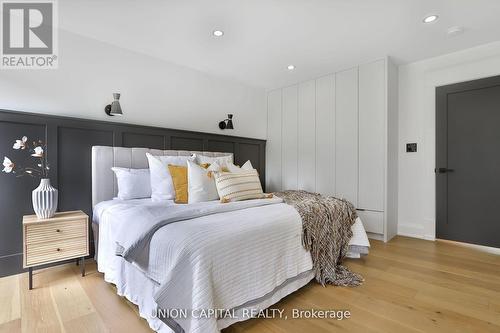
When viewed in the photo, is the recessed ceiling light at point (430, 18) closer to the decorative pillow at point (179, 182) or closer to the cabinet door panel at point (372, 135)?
the cabinet door panel at point (372, 135)

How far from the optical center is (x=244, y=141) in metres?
4.23

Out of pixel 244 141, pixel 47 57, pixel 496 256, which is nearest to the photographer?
pixel 47 57

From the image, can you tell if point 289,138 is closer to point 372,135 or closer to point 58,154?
point 372,135

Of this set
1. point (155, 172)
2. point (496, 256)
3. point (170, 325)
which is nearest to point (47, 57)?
point (155, 172)

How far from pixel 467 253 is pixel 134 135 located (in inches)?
165

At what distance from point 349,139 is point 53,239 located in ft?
11.8

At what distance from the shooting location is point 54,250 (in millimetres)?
2037

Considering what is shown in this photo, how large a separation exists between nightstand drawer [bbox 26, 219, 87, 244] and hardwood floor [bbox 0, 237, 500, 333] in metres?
0.40

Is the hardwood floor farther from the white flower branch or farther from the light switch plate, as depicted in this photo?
the light switch plate

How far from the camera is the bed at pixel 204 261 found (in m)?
1.24

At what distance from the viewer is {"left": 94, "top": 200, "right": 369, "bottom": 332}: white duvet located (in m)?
1.24

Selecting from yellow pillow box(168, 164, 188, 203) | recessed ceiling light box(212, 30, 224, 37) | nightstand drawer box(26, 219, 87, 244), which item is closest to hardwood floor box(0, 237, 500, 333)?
nightstand drawer box(26, 219, 87, 244)

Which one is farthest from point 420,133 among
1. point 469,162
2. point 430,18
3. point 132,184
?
point 132,184

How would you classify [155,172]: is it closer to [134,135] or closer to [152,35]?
[134,135]
